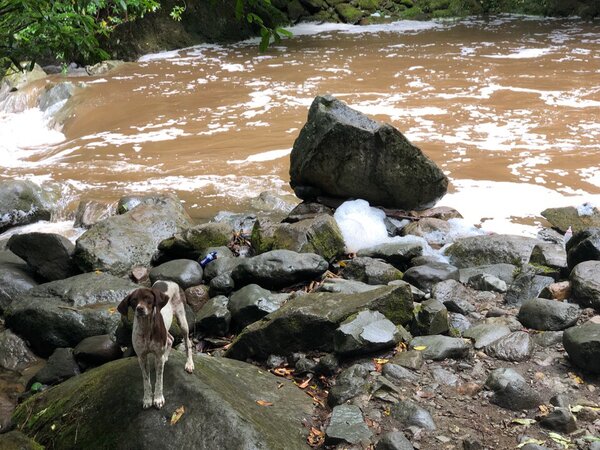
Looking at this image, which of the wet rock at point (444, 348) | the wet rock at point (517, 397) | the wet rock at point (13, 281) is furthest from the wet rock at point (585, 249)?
the wet rock at point (13, 281)

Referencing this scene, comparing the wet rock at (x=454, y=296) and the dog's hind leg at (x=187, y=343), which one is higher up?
the dog's hind leg at (x=187, y=343)

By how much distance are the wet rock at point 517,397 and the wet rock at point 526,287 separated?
1.68 metres

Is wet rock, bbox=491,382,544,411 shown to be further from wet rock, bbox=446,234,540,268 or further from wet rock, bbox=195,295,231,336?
wet rock, bbox=446,234,540,268

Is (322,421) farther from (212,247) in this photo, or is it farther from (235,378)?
(212,247)

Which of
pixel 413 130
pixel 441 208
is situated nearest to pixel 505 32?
pixel 413 130


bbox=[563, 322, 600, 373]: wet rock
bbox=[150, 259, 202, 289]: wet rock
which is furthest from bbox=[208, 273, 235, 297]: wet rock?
bbox=[563, 322, 600, 373]: wet rock

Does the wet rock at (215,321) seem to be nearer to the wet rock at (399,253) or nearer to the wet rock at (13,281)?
the wet rock at (399,253)

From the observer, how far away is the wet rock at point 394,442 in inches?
139

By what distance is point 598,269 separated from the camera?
5.32 meters

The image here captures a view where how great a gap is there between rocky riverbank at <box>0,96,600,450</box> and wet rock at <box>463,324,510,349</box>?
17 millimetres

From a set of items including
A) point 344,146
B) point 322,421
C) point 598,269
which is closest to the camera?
point 322,421

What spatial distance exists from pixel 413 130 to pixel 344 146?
4.98m

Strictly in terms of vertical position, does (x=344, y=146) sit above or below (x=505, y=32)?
above

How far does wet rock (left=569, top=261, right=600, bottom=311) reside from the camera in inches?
200
